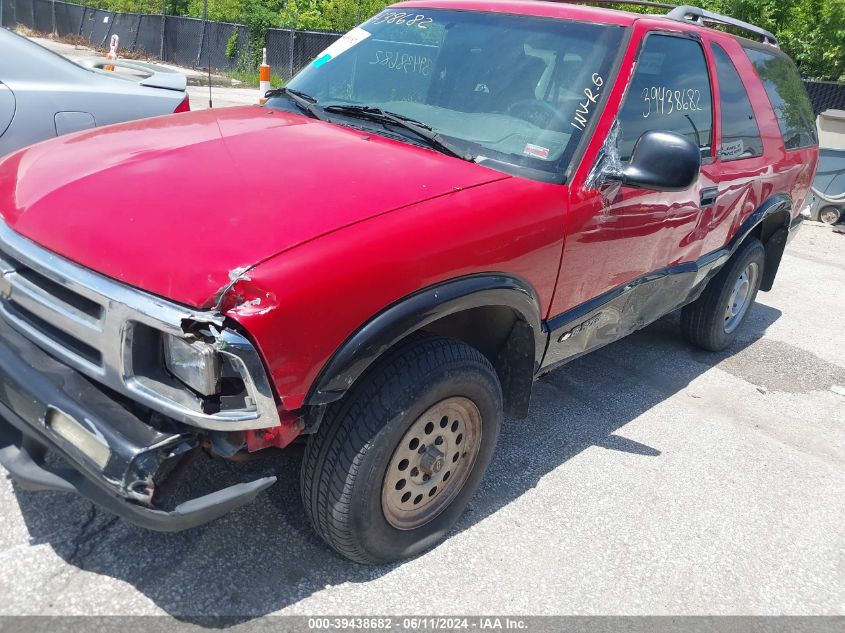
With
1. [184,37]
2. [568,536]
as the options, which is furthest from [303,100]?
[184,37]

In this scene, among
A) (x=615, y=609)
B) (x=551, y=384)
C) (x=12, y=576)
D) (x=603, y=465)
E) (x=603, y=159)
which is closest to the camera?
(x=12, y=576)

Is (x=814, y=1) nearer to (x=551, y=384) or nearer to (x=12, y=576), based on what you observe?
(x=551, y=384)

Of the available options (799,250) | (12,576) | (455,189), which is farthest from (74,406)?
(799,250)

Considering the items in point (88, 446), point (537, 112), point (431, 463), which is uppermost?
point (537, 112)

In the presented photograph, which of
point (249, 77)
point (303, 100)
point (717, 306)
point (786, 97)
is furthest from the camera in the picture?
point (249, 77)

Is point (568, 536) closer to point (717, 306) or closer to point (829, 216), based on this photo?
point (717, 306)

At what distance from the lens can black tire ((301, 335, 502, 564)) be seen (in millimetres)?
2350

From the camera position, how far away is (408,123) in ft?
10.2

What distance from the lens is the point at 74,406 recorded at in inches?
83.0

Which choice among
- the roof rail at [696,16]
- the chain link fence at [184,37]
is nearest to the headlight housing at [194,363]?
the roof rail at [696,16]

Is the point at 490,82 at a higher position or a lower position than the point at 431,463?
higher

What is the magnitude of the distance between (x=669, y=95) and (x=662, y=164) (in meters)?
0.84

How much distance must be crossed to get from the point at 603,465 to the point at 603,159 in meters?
Result: 1.50

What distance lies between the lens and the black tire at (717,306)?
4754 millimetres
